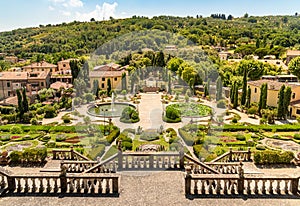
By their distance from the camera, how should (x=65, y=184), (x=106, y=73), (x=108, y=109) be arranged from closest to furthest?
(x=65, y=184)
(x=108, y=109)
(x=106, y=73)

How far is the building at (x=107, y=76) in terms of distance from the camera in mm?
61666

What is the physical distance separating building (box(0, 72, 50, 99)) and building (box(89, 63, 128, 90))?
32.1 feet

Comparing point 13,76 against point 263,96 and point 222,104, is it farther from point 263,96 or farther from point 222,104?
point 263,96

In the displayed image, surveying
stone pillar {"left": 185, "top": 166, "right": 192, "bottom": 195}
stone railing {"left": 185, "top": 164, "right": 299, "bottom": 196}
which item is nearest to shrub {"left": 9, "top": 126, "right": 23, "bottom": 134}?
stone railing {"left": 185, "top": 164, "right": 299, "bottom": 196}

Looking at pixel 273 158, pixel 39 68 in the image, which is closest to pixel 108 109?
pixel 273 158

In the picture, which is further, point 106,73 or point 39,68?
point 39,68

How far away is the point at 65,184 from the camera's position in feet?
46.6

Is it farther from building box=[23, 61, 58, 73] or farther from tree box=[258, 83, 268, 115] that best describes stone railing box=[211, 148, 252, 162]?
building box=[23, 61, 58, 73]

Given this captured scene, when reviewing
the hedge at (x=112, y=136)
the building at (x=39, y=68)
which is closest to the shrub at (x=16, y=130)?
the hedge at (x=112, y=136)

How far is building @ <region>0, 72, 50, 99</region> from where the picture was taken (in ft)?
197

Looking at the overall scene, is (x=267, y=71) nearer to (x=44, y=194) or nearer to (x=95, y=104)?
(x=95, y=104)

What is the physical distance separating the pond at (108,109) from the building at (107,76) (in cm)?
1067

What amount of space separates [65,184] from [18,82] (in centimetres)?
5174

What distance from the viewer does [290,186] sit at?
1440 centimetres
